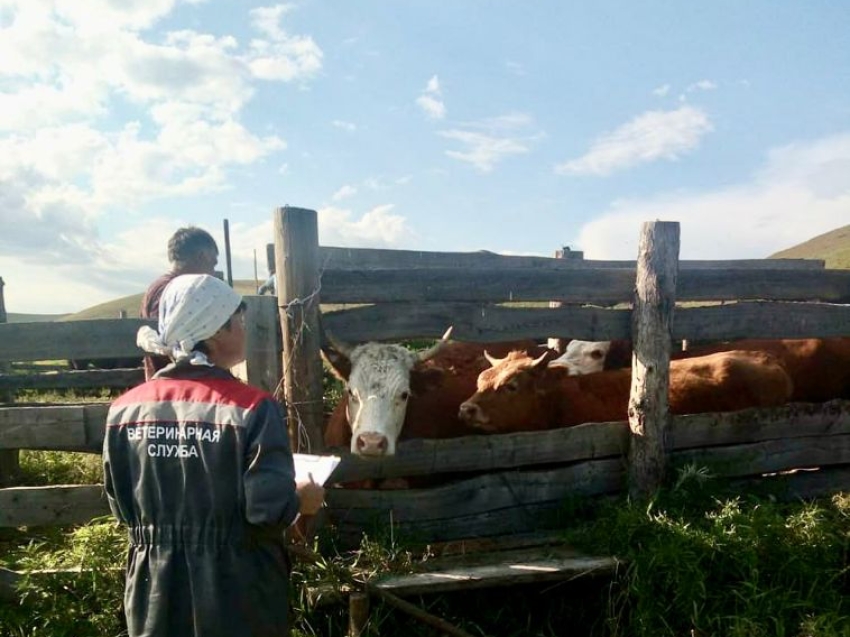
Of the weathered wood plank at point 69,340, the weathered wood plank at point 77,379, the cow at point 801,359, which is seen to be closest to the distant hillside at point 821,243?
the cow at point 801,359

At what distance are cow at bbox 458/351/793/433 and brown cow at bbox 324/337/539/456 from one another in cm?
26

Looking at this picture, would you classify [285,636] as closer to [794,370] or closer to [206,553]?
[206,553]

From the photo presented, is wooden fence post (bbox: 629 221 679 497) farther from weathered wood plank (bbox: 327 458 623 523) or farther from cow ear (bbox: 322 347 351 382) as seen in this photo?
cow ear (bbox: 322 347 351 382)

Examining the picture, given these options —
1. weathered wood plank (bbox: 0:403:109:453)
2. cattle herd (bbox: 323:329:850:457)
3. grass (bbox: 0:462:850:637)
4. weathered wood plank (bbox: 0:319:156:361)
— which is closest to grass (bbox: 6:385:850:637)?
grass (bbox: 0:462:850:637)

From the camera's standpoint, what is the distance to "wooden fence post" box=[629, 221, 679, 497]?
184 inches

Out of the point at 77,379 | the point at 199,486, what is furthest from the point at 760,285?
the point at 77,379

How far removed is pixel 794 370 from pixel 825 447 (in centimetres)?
162

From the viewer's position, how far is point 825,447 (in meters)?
5.32

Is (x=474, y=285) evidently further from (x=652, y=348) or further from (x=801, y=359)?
(x=801, y=359)

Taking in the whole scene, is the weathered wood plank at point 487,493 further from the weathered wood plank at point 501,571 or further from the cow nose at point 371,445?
the cow nose at point 371,445

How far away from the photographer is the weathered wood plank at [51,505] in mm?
3973

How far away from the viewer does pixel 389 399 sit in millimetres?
4414

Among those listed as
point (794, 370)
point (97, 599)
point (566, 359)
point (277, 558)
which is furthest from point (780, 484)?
point (97, 599)

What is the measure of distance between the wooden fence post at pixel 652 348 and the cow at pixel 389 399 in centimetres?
132
